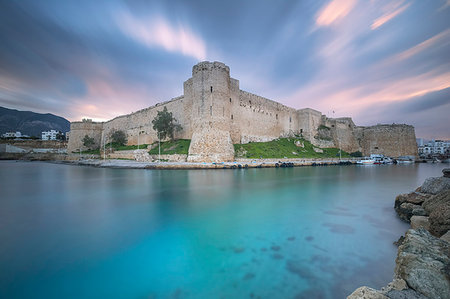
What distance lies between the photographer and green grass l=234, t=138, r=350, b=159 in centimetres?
1800

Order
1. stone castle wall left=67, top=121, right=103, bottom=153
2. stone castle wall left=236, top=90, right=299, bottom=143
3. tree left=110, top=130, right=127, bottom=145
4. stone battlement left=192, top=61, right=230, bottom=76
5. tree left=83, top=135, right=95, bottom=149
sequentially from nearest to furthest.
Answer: stone battlement left=192, top=61, right=230, bottom=76 → stone castle wall left=236, top=90, right=299, bottom=143 → tree left=110, top=130, right=127, bottom=145 → tree left=83, top=135, right=95, bottom=149 → stone castle wall left=67, top=121, right=103, bottom=153

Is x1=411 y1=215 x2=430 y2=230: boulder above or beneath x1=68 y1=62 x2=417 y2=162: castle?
beneath

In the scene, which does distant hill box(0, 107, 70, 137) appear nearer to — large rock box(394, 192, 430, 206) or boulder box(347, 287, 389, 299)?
boulder box(347, 287, 389, 299)

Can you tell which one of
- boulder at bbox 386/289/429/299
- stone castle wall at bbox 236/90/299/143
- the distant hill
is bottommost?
boulder at bbox 386/289/429/299

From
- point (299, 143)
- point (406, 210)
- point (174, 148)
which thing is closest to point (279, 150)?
point (299, 143)

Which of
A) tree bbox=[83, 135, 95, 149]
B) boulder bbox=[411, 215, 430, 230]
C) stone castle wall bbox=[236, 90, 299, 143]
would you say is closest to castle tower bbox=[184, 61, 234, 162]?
stone castle wall bbox=[236, 90, 299, 143]

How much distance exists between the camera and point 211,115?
16766 millimetres

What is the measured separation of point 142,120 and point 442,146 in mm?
92059

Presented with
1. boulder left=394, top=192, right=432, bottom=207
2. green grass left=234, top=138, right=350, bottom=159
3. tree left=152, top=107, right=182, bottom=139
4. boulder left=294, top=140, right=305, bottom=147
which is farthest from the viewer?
boulder left=294, top=140, right=305, bottom=147

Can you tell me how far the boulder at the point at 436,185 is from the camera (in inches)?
158

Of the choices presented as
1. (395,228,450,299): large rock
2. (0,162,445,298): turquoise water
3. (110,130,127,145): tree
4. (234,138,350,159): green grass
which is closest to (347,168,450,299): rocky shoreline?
(395,228,450,299): large rock

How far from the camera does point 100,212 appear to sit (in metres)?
4.80

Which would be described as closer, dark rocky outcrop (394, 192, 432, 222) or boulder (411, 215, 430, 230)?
boulder (411, 215, 430, 230)

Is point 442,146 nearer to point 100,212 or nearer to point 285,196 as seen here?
point 285,196
